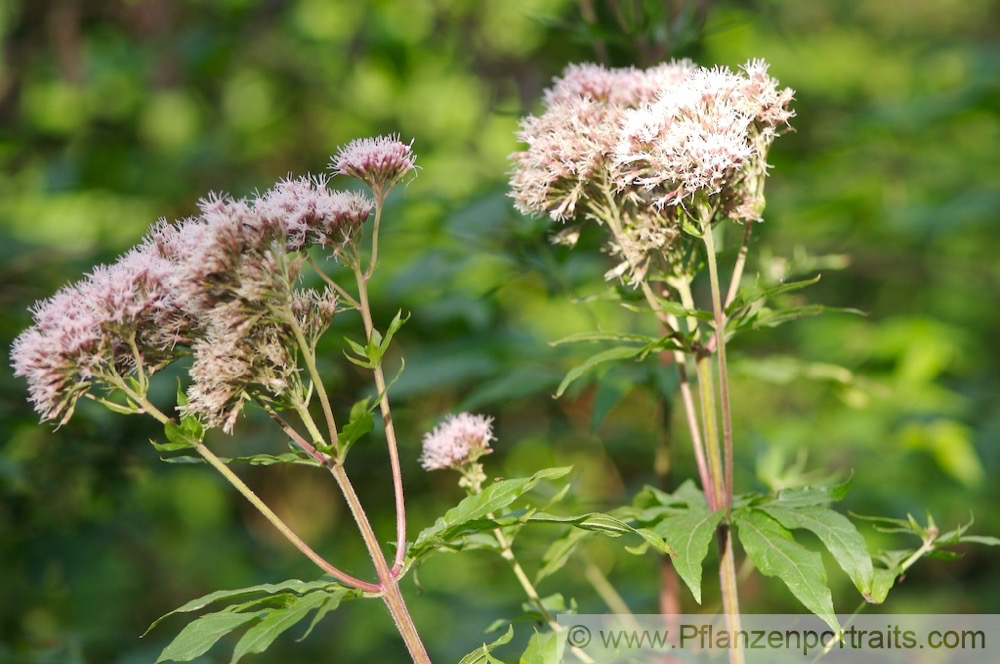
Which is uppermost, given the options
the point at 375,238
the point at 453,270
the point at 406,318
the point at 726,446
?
the point at 453,270

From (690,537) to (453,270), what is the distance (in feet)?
6.07

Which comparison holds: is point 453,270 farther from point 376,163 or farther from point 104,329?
point 104,329

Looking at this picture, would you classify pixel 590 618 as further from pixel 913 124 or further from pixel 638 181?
pixel 913 124

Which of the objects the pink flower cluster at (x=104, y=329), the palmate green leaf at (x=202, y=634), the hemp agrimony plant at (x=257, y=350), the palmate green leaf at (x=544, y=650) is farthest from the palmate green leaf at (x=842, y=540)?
the pink flower cluster at (x=104, y=329)

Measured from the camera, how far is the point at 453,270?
2961 mm

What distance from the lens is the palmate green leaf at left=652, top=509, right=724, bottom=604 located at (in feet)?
3.70

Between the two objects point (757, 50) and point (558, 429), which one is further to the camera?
point (757, 50)

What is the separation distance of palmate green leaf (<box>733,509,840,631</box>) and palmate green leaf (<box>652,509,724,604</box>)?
47mm

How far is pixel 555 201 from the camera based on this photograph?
4.50ft

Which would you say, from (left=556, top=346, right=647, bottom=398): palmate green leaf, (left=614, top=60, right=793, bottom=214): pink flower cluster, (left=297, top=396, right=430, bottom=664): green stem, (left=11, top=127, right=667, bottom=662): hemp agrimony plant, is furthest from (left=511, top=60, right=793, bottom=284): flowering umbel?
(left=297, top=396, right=430, bottom=664): green stem

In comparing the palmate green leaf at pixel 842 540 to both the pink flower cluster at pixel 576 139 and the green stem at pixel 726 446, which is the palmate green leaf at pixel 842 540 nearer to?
the green stem at pixel 726 446

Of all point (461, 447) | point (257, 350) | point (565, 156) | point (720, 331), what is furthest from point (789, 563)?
point (257, 350)

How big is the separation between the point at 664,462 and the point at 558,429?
6.76ft

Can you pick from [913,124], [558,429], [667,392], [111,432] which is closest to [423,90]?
[558,429]
